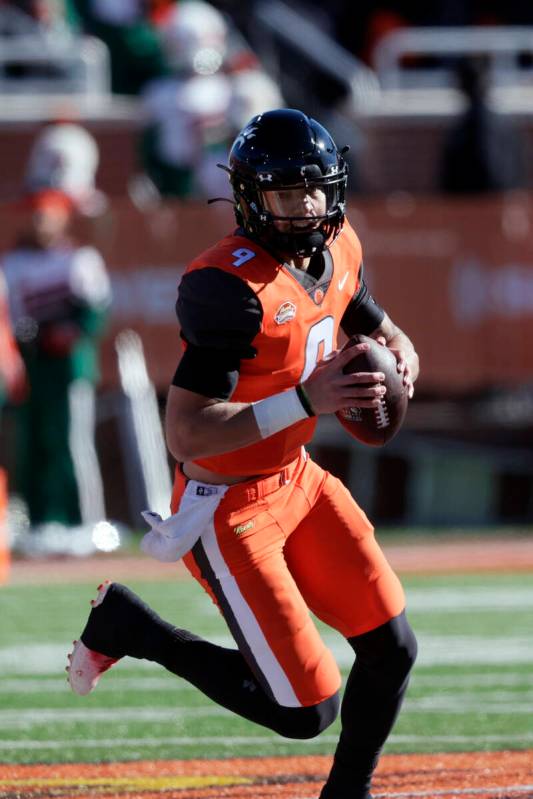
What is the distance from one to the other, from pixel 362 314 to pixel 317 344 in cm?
34

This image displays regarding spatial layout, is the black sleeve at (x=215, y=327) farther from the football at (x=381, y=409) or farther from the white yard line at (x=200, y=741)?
the white yard line at (x=200, y=741)

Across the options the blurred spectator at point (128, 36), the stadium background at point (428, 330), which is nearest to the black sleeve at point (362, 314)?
the stadium background at point (428, 330)

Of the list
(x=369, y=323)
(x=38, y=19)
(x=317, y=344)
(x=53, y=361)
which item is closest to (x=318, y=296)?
(x=317, y=344)

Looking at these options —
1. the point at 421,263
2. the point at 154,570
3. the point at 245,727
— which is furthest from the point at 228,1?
the point at 245,727

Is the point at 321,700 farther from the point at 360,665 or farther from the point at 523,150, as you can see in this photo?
the point at 523,150

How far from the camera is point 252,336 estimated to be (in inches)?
170

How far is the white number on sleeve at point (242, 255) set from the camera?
4383 millimetres

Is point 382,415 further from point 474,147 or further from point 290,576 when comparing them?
point 474,147

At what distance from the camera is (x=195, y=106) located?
13.1 meters

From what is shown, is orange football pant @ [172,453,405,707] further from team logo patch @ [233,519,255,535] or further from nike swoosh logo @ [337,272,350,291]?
nike swoosh logo @ [337,272,350,291]

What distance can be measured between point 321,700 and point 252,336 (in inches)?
36.7

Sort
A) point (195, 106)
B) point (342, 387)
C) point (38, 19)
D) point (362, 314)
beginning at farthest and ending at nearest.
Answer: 1. point (38, 19)
2. point (195, 106)
3. point (362, 314)
4. point (342, 387)

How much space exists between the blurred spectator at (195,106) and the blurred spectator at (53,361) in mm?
1980

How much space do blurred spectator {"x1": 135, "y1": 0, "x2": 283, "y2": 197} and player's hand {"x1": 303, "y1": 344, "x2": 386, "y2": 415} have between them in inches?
334
